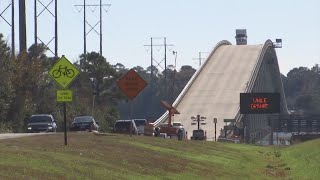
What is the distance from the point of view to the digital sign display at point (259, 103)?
303ft

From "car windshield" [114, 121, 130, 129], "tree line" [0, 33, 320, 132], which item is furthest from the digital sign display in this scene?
"car windshield" [114, 121, 130, 129]

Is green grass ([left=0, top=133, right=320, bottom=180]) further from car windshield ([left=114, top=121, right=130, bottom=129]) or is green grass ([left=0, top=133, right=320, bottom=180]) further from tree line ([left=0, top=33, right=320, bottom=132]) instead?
car windshield ([left=114, top=121, right=130, bottom=129])

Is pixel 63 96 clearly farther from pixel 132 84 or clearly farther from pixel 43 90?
pixel 43 90

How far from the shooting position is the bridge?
427ft

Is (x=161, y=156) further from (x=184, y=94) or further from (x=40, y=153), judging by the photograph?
(x=184, y=94)

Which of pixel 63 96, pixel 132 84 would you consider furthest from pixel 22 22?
pixel 63 96

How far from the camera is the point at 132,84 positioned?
4259cm

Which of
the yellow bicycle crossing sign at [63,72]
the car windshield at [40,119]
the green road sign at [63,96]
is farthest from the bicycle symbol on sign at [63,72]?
the car windshield at [40,119]

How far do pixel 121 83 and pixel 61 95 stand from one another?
11.8m

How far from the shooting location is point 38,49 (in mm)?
92688

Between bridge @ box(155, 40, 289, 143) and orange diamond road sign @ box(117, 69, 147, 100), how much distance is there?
7050cm

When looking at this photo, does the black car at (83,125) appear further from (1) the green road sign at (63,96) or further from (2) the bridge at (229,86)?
(2) the bridge at (229,86)

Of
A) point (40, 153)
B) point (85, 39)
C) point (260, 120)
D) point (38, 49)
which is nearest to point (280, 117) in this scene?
point (260, 120)

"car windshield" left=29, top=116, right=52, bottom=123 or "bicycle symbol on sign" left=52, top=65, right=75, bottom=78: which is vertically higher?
"bicycle symbol on sign" left=52, top=65, right=75, bottom=78
